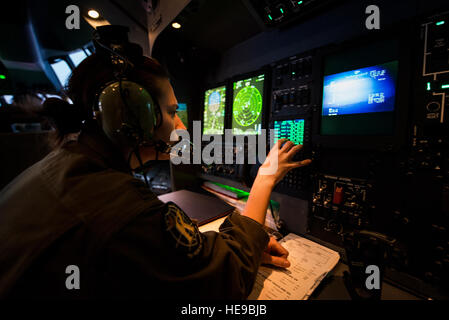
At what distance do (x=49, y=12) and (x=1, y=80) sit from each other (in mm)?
2130

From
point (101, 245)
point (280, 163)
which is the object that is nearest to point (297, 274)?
point (280, 163)

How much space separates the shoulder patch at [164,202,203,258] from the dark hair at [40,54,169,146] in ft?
1.49

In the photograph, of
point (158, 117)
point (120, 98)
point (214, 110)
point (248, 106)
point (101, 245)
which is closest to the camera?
point (101, 245)

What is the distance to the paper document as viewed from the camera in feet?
1.78

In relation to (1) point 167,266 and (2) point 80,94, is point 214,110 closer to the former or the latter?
(2) point 80,94

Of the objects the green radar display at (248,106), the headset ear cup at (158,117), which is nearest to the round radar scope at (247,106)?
the green radar display at (248,106)

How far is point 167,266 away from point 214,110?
118cm

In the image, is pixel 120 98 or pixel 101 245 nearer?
pixel 101 245

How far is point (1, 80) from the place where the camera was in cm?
242

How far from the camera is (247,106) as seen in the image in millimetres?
1169

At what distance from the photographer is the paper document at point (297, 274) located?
0.54m

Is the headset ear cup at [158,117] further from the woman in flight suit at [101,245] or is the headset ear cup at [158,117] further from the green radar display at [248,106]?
the green radar display at [248,106]
